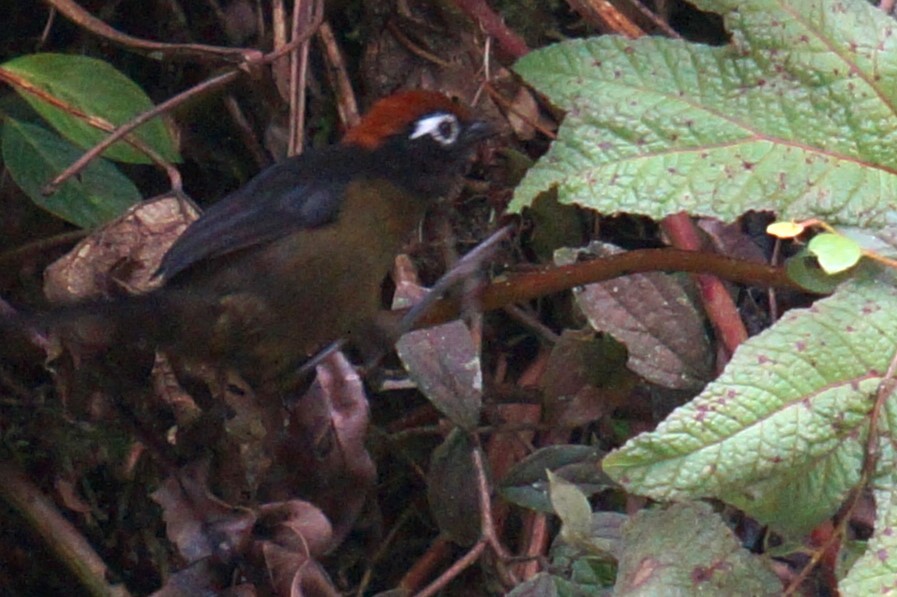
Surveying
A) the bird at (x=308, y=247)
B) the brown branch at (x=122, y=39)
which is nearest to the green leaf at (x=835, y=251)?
the bird at (x=308, y=247)

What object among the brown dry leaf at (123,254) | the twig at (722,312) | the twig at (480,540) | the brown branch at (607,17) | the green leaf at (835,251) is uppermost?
the brown branch at (607,17)

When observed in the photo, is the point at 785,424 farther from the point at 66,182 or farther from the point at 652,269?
the point at 66,182

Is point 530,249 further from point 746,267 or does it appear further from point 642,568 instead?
point 642,568

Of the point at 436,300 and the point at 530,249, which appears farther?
the point at 530,249

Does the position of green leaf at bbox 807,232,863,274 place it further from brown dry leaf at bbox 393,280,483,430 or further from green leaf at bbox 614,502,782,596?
brown dry leaf at bbox 393,280,483,430

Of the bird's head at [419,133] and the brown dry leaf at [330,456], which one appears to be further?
the bird's head at [419,133]

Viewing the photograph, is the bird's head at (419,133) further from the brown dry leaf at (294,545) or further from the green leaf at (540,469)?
the brown dry leaf at (294,545)

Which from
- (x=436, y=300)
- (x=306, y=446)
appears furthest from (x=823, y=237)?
(x=306, y=446)
